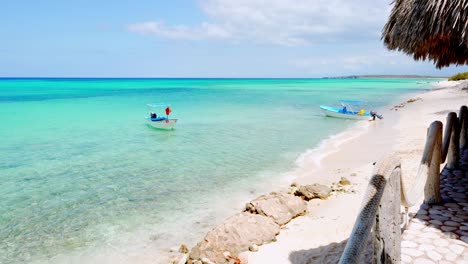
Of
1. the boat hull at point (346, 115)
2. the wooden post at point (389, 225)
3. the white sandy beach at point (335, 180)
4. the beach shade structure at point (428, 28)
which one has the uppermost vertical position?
the beach shade structure at point (428, 28)

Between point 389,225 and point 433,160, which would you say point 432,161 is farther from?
point 389,225

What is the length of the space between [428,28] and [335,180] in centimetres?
674

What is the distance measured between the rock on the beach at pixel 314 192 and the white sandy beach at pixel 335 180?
23cm

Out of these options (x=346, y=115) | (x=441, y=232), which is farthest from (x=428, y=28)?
(x=346, y=115)

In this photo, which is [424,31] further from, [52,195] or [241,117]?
[241,117]

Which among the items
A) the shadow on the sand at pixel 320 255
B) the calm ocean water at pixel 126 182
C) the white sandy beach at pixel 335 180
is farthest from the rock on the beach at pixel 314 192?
the shadow on the sand at pixel 320 255

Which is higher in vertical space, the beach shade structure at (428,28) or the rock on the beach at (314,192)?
the beach shade structure at (428,28)

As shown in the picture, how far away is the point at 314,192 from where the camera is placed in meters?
9.31

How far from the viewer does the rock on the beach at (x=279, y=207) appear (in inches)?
308

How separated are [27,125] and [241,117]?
16.4m

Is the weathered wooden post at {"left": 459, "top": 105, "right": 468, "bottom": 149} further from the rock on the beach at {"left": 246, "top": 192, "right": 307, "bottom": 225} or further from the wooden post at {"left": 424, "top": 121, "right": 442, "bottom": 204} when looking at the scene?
the rock on the beach at {"left": 246, "top": 192, "right": 307, "bottom": 225}

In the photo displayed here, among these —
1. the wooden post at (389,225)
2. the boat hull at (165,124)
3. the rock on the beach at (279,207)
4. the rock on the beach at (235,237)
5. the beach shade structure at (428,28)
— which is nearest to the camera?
the wooden post at (389,225)

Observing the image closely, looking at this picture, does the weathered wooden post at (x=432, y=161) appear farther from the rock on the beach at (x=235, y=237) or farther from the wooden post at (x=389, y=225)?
the rock on the beach at (x=235, y=237)

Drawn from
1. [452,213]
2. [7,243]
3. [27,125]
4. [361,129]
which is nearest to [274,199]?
[452,213]
